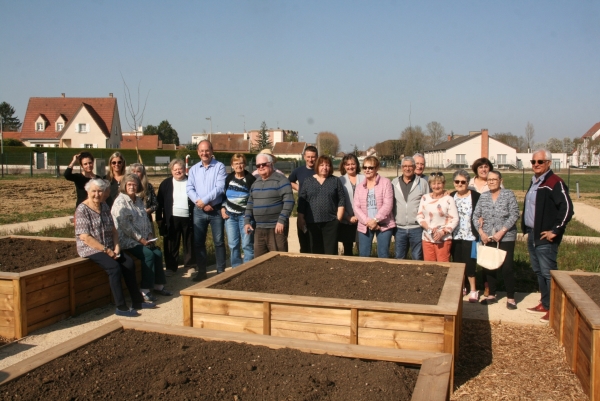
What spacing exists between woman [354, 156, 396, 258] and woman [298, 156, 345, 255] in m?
0.25

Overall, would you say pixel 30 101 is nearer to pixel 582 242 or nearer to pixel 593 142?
pixel 582 242

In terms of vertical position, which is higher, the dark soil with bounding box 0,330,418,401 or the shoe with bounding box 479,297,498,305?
the dark soil with bounding box 0,330,418,401

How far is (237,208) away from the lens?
7.55 meters

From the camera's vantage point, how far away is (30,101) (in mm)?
57656

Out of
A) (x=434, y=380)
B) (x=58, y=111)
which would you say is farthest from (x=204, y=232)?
(x=58, y=111)

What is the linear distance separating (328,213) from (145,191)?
8.22 ft

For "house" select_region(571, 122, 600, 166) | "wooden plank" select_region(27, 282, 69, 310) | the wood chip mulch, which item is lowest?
the wood chip mulch

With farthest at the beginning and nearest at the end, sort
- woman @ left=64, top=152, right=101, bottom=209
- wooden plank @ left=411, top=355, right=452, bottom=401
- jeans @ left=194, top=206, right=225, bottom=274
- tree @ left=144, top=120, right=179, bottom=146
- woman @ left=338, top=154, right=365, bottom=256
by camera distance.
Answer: tree @ left=144, top=120, right=179, bottom=146 → jeans @ left=194, top=206, right=225, bottom=274 → woman @ left=64, top=152, right=101, bottom=209 → woman @ left=338, top=154, right=365, bottom=256 → wooden plank @ left=411, top=355, right=452, bottom=401

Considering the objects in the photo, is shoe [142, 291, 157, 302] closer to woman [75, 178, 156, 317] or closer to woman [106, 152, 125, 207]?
woman [75, 178, 156, 317]

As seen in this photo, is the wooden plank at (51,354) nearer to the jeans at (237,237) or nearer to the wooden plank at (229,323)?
the wooden plank at (229,323)

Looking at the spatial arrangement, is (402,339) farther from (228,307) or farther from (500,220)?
(500,220)

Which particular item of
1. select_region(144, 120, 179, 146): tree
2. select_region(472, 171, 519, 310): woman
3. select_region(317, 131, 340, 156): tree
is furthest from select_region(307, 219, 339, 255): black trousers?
select_region(144, 120, 179, 146): tree

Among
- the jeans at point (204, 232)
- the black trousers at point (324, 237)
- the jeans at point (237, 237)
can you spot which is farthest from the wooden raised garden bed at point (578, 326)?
the jeans at point (204, 232)

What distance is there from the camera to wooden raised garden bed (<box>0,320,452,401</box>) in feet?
9.77
